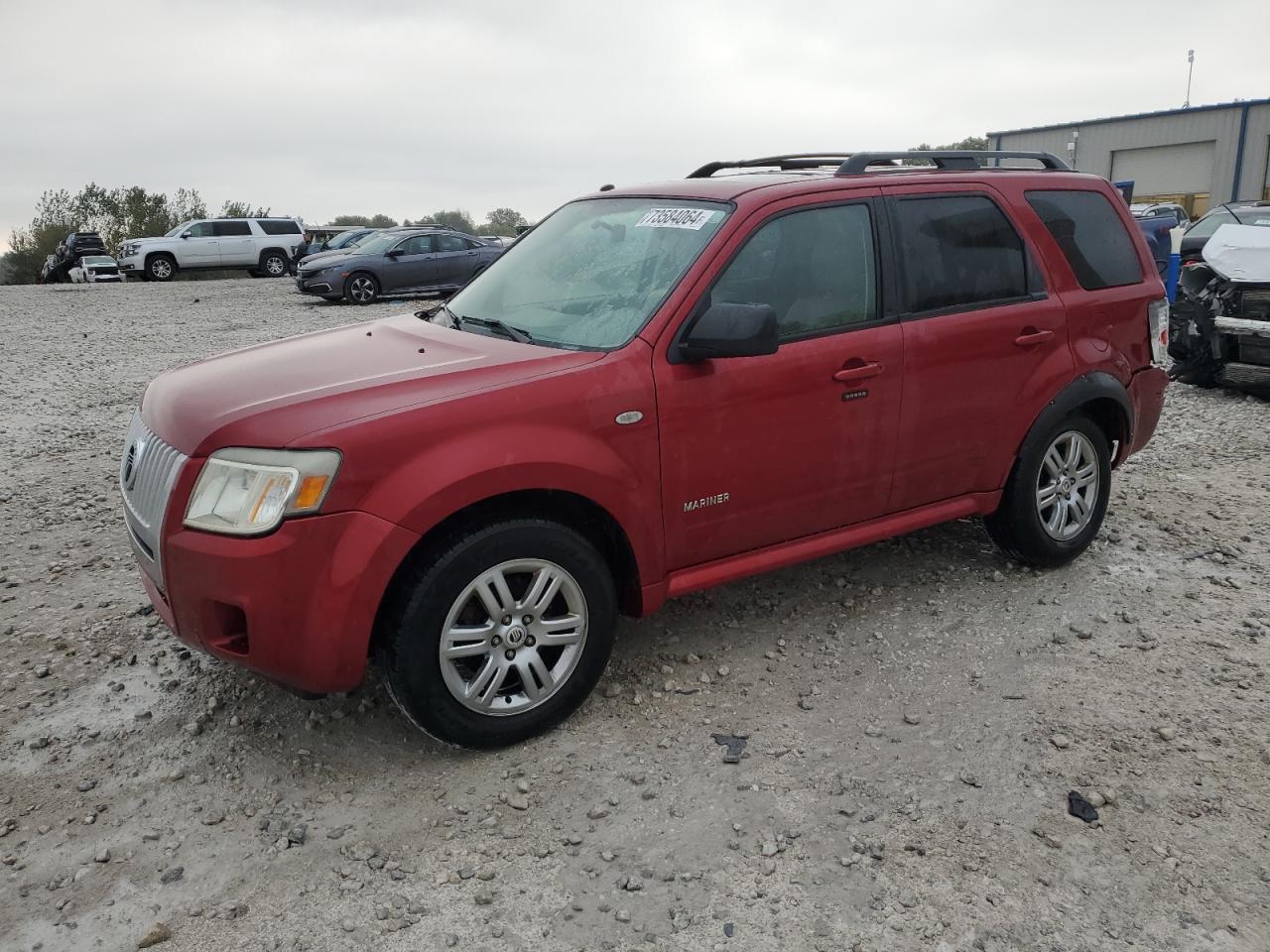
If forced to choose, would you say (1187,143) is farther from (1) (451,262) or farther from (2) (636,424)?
(2) (636,424)

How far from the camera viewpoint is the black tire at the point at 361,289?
63.6 ft

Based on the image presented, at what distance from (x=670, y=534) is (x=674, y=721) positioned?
675 millimetres

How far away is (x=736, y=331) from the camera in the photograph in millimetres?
3404

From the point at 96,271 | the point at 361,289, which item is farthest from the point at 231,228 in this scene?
the point at 361,289

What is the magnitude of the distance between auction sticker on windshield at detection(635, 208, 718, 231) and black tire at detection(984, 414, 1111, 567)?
1.84 metres

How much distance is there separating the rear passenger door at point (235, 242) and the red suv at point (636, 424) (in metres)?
26.8

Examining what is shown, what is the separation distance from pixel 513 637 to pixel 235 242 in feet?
93.0

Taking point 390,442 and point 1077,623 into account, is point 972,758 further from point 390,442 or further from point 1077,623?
point 390,442

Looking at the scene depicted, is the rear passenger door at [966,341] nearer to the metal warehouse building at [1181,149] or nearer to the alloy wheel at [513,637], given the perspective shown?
the alloy wheel at [513,637]

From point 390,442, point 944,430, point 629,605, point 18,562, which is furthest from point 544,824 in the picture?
point 18,562

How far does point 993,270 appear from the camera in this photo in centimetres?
446

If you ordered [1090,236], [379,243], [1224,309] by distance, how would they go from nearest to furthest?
[1090,236], [1224,309], [379,243]

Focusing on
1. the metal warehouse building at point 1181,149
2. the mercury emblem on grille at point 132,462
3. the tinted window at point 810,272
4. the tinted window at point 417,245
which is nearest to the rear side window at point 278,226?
the tinted window at point 417,245

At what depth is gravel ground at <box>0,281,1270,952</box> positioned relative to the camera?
274cm
